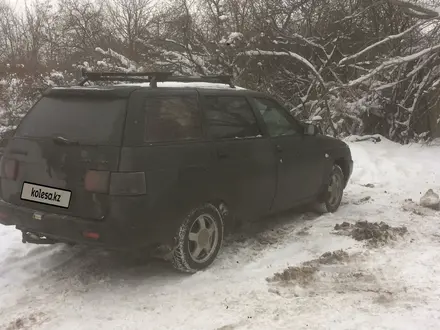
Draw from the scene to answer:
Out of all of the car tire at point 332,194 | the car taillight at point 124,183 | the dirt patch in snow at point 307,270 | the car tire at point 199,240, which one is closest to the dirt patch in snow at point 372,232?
the dirt patch in snow at point 307,270

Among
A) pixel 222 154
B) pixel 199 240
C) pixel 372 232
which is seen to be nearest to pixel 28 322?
pixel 199 240

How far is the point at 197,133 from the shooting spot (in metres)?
4.36

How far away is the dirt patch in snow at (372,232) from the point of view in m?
5.10

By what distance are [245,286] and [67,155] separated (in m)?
1.82

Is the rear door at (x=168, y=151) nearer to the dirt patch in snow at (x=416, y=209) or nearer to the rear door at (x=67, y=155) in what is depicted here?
the rear door at (x=67, y=155)

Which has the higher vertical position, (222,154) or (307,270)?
(222,154)

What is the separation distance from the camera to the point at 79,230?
378cm

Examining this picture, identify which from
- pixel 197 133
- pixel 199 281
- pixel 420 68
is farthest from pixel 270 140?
pixel 420 68

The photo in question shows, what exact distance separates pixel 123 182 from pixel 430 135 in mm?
10100

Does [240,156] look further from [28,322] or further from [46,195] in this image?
[28,322]

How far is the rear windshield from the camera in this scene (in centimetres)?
387

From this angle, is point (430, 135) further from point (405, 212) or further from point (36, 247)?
point (36, 247)

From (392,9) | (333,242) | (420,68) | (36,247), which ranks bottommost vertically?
(36,247)

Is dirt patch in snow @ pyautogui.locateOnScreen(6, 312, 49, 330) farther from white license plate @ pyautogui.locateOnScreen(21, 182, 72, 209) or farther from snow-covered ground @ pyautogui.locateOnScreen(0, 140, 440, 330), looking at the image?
white license plate @ pyautogui.locateOnScreen(21, 182, 72, 209)
